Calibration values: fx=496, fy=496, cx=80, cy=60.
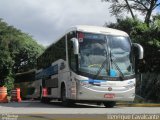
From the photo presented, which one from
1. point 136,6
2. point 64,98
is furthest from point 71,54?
point 136,6

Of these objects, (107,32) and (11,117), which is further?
(107,32)

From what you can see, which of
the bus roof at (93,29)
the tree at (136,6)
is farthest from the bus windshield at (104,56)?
the tree at (136,6)

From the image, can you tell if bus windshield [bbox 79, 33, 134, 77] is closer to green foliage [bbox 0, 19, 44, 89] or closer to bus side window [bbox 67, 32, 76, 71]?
bus side window [bbox 67, 32, 76, 71]

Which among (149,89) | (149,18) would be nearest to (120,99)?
(149,89)

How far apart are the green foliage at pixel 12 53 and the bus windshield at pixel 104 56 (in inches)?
1415

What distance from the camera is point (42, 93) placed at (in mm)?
29938

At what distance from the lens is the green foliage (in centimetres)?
5709

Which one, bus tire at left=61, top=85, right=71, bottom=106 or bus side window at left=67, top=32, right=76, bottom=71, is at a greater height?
bus side window at left=67, top=32, right=76, bottom=71

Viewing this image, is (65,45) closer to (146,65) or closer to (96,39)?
A: (96,39)

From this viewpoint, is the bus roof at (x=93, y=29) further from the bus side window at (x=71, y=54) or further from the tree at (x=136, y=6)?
the tree at (x=136, y=6)

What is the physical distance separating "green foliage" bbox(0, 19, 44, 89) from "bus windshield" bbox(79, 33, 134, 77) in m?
35.9

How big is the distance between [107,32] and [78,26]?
1321mm

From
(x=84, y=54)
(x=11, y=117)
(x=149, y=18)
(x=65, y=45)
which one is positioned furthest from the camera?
(x=149, y=18)

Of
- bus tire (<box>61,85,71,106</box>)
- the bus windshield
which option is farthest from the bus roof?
bus tire (<box>61,85,71,106</box>)
